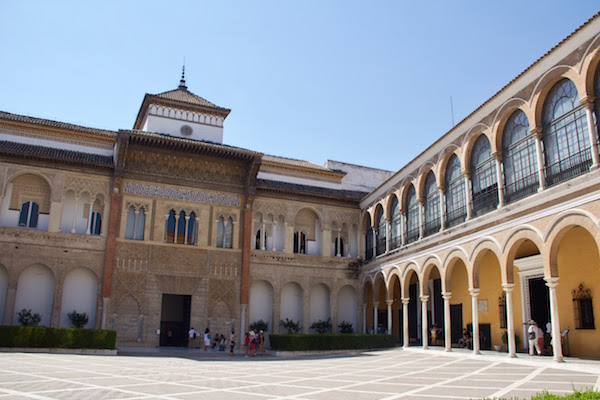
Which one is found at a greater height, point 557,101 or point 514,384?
point 557,101

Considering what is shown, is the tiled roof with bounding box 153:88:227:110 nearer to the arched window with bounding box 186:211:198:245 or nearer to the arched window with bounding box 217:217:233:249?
the arched window with bounding box 186:211:198:245

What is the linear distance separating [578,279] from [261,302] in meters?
14.2

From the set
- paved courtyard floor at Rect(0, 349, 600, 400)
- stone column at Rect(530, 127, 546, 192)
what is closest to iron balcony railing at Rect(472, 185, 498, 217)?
stone column at Rect(530, 127, 546, 192)

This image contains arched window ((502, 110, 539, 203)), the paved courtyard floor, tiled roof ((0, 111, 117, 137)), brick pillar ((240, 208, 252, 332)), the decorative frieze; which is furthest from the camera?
brick pillar ((240, 208, 252, 332))

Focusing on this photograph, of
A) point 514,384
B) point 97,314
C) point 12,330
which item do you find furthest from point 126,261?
point 514,384

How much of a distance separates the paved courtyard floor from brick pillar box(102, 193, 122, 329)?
642 centimetres

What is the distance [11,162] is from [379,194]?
16.6 meters

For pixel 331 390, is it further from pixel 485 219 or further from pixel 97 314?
pixel 97 314

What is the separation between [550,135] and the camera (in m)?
14.5

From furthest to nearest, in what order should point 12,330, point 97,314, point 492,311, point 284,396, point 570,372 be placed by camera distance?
point 97,314, point 492,311, point 12,330, point 570,372, point 284,396

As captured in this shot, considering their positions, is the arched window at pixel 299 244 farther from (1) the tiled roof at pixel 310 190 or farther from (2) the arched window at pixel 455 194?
(2) the arched window at pixel 455 194

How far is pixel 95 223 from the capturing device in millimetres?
23234

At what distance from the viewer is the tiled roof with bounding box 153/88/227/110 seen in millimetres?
26981

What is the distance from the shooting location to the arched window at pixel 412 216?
72.7 feet
